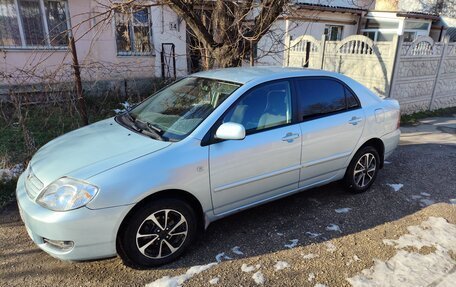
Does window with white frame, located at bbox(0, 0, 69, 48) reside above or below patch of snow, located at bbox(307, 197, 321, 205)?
above

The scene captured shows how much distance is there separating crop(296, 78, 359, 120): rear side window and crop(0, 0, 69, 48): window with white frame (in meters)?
7.20

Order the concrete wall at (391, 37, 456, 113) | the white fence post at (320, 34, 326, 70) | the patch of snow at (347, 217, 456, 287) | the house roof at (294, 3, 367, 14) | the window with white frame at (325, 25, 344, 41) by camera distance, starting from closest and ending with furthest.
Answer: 1. the patch of snow at (347, 217, 456, 287)
2. the concrete wall at (391, 37, 456, 113)
3. the white fence post at (320, 34, 326, 70)
4. the house roof at (294, 3, 367, 14)
5. the window with white frame at (325, 25, 344, 41)

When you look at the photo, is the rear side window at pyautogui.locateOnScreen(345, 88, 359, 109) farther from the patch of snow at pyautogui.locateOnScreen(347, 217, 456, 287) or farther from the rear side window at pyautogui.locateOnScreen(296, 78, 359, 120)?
the patch of snow at pyautogui.locateOnScreen(347, 217, 456, 287)

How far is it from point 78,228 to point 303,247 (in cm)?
198

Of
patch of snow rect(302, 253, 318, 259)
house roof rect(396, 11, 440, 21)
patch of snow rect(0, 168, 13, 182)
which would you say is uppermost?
house roof rect(396, 11, 440, 21)

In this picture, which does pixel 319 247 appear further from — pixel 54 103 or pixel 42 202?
pixel 54 103

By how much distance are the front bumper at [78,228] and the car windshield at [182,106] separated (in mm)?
835

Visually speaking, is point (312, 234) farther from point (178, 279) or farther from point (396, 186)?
point (396, 186)

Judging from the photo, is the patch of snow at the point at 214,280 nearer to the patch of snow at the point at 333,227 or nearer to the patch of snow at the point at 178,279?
the patch of snow at the point at 178,279

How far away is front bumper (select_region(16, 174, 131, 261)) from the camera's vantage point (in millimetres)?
2449

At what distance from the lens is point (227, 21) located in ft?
19.2

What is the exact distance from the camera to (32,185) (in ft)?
9.12

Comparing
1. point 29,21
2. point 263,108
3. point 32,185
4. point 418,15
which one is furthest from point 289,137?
point 418,15

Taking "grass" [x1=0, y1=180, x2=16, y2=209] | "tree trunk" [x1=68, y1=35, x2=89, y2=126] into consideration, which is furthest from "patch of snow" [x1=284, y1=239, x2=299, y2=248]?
"tree trunk" [x1=68, y1=35, x2=89, y2=126]
